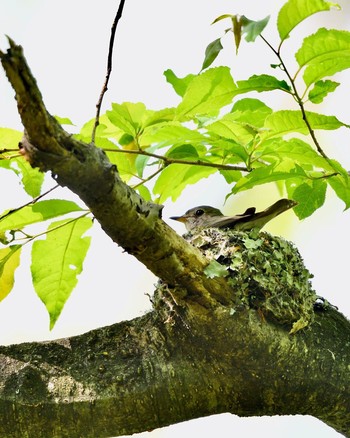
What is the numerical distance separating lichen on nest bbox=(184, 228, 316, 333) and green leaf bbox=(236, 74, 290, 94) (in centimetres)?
55

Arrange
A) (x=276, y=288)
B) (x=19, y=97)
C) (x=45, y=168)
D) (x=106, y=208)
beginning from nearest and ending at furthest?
(x=19, y=97) < (x=45, y=168) < (x=106, y=208) < (x=276, y=288)

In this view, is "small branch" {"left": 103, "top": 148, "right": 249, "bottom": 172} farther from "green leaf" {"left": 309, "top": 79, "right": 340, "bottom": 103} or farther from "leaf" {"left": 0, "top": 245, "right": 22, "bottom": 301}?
"leaf" {"left": 0, "top": 245, "right": 22, "bottom": 301}

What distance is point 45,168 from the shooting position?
157 cm

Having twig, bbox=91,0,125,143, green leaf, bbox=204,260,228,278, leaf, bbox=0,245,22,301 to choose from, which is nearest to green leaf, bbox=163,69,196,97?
twig, bbox=91,0,125,143

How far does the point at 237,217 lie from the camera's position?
3.35 meters

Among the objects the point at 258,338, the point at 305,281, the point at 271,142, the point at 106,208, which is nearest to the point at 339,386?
the point at 258,338

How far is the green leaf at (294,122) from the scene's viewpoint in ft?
6.91

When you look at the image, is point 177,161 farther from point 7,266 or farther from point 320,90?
point 7,266

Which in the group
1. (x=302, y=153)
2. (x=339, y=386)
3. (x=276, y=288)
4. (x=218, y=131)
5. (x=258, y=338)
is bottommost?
(x=339, y=386)

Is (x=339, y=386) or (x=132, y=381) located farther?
(x=339, y=386)

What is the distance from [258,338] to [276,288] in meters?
0.32

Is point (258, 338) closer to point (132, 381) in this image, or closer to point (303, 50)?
point (132, 381)

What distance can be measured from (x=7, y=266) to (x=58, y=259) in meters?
0.16

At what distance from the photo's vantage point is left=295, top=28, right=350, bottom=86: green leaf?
2008mm
